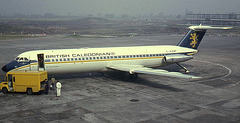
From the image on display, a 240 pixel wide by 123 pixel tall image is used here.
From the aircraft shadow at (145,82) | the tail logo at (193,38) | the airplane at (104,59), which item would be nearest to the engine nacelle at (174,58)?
the airplane at (104,59)

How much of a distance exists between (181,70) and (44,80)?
717 inches

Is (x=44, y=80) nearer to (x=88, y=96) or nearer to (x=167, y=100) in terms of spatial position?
(x=88, y=96)

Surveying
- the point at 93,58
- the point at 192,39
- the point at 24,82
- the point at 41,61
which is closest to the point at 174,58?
the point at 192,39

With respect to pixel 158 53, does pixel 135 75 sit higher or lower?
lower

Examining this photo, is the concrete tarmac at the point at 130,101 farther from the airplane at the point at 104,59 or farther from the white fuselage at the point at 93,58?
the white fuselage at the point at 93,58

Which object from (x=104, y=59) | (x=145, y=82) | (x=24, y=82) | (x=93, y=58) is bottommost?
(x=145, y=82)

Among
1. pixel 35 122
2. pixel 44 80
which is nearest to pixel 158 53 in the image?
pixel 44 80

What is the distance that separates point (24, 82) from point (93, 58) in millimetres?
7667

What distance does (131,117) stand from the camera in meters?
16.6

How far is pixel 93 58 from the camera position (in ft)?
88.3

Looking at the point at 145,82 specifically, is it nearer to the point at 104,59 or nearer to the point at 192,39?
the point at 104,59

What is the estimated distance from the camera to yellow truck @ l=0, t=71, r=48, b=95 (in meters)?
21.4

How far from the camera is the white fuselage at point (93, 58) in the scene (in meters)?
25.6

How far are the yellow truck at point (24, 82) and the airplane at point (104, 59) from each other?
303 centimetres
